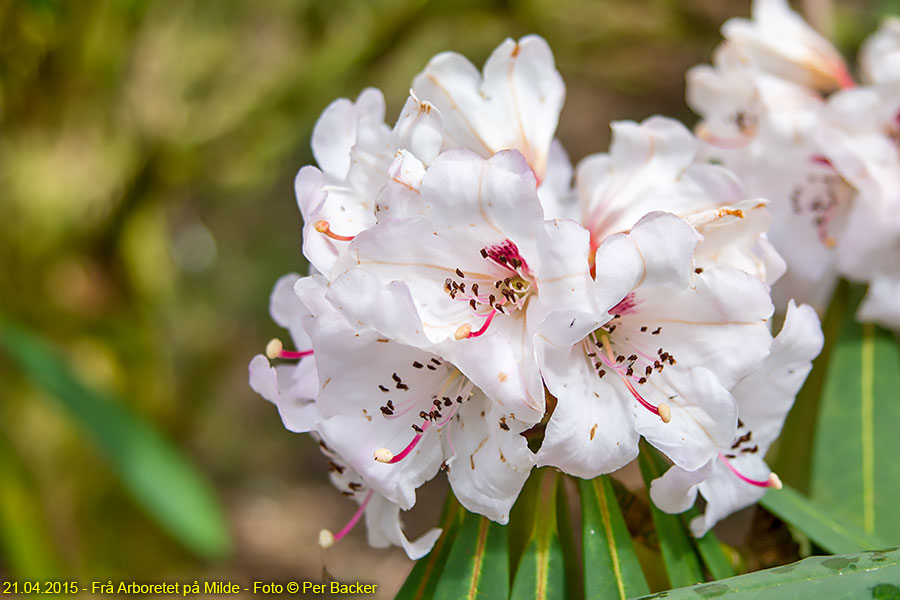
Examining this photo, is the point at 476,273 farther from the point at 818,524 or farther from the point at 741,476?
the point at 818,524

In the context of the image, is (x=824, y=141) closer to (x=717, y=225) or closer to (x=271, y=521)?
(x=717, y=225)

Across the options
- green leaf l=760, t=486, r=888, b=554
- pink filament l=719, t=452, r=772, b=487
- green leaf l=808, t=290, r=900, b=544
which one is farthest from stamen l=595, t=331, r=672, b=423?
green leaf l=808, t=290, r=900, b=544

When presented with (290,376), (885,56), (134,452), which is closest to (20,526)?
(134,452)

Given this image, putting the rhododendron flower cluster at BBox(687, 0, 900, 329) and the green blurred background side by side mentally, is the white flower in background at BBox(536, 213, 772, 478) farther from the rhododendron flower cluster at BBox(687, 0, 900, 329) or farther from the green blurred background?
the green blurred background

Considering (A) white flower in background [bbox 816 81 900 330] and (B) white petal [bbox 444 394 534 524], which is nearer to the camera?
(B) white petal [bbox 444 394 534 524]

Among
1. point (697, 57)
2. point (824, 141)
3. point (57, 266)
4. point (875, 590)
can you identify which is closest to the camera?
point (875, 590)

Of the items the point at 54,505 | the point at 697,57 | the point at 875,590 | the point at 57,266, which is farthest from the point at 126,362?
the point at 697,57

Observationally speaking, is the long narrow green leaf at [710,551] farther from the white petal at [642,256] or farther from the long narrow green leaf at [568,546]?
the white petal at [642,256]
